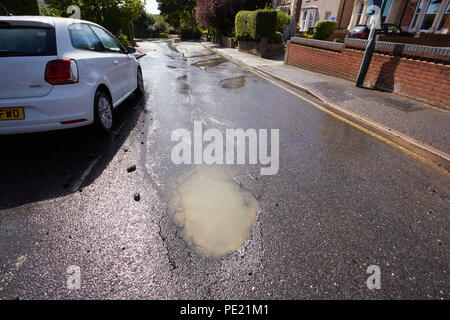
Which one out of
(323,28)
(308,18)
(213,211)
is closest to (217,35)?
(308,18)

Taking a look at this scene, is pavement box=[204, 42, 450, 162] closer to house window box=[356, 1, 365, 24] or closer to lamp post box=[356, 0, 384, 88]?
lamp post box=[356, 0, 384, 88]

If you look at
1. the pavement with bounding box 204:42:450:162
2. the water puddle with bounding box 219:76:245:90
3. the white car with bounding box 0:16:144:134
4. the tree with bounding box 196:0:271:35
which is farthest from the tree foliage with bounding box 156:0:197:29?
the white car with bounding box 0:16:144:134

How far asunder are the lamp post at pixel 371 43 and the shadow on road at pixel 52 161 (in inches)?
254

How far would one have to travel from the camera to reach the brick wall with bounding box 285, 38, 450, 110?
17.7 ft

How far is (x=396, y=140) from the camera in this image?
425 cm

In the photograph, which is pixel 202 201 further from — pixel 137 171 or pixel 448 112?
pixel 448 112

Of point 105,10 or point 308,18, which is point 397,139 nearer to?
point 105,10

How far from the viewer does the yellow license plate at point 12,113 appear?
3014 mm

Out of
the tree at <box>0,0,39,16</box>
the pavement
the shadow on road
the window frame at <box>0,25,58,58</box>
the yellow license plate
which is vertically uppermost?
the tree at <box>0,0,39,16</box>

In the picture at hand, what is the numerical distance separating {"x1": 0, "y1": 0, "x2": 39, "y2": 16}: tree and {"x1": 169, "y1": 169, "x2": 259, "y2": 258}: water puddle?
14.3 meters

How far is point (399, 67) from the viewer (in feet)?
20.7

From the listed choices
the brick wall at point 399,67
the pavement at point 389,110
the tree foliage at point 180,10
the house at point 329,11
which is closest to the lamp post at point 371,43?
the brick wall at point 399,67

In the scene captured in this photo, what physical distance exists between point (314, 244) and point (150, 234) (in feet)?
4.82

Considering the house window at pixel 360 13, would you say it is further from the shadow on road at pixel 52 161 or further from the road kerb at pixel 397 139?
the shadow on road at pixel 52 161
